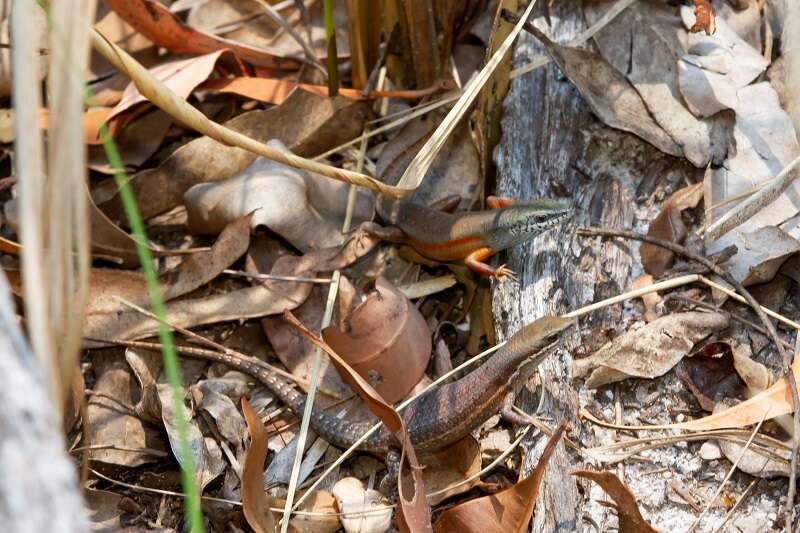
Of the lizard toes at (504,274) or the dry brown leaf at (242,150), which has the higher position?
the dry brown leaf at (242,150)

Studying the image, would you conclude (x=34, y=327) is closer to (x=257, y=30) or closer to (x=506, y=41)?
A: (x=506, y=41)

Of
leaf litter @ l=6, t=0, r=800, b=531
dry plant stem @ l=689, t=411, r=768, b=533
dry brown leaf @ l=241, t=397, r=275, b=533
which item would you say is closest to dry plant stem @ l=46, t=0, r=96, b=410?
leaf litter @ l=6, t=0, r=800, b=531

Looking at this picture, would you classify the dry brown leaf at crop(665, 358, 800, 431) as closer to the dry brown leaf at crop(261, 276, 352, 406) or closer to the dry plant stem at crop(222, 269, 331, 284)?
the dry brown leaf at crop(261, 276, 352, 406)

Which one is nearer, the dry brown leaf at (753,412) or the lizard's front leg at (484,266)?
the dry brown leaf at (753,412)

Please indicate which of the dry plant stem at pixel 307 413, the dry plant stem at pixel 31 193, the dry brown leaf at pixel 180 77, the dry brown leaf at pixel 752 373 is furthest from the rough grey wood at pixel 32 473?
the dry brown leaf at pixel 180 77

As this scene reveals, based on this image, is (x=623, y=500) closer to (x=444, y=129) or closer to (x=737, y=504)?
(x=737, y=504)

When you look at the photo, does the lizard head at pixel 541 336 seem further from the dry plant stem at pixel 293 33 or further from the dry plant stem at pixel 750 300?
the dry plant stem at pixel 293 33
